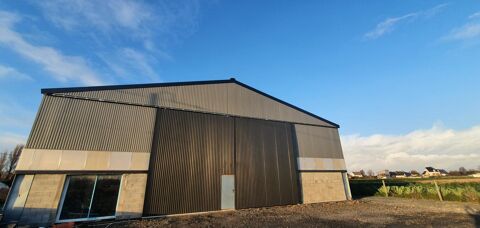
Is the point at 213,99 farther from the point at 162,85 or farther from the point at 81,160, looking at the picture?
the point at 81,160

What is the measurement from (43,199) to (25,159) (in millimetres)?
2030

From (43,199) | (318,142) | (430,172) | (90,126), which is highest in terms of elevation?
(318,142)

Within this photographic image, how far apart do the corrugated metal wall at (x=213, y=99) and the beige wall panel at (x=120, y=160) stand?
3176 mm

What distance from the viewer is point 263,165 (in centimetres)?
1598

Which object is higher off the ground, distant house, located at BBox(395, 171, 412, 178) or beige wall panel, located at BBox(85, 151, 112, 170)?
distant house, located at BBox(395, 171, 412, 178)

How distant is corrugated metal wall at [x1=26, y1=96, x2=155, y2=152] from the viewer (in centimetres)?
1097

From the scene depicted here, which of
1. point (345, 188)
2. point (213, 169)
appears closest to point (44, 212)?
point (213, 169)

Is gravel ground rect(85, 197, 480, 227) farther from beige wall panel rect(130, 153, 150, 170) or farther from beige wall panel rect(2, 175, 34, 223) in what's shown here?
beige wall panel rect(2, 175, 34, 223)

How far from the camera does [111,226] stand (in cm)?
975

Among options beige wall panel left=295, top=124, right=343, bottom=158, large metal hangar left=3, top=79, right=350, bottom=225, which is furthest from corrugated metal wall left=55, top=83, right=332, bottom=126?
beige wall panel left=295, top=124, right=343, bottom=158

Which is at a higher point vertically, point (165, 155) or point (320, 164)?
point (165, 155)

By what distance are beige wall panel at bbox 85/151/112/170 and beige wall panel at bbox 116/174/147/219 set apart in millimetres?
1186

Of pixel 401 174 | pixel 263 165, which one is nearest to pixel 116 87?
pixel 263 165

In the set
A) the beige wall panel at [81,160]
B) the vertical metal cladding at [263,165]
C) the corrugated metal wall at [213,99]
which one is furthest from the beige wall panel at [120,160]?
the vertical metal cladding at [263,165]
